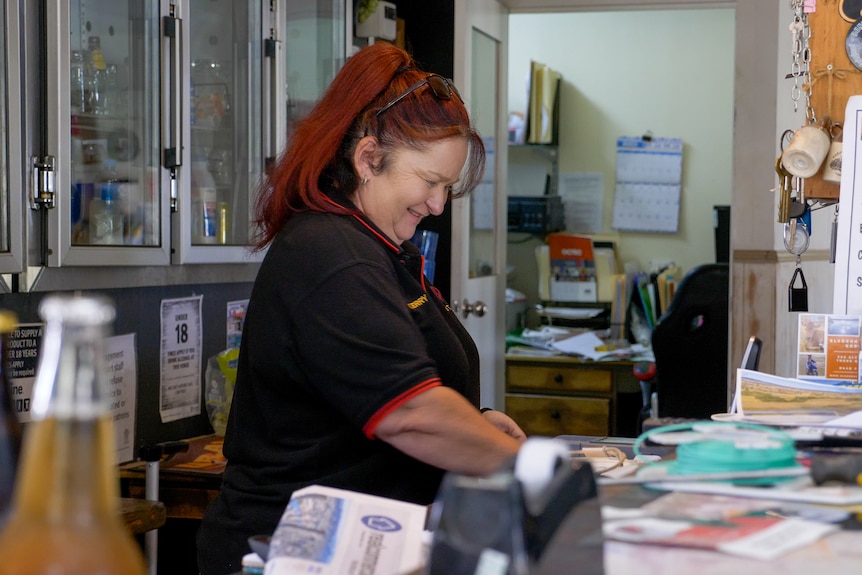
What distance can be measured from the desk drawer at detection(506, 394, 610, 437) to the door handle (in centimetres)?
95

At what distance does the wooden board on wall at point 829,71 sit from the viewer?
81.7 inches

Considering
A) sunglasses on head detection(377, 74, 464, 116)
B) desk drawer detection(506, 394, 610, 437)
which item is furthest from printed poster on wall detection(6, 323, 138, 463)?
desk drawer detection(506, 394, 610, 437)

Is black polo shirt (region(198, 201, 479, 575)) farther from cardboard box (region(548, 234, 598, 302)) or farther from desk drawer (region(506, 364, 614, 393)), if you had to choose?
cardboard box (region(548, 234, 598, 302))

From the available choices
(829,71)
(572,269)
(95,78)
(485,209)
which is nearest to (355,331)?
(829,71)

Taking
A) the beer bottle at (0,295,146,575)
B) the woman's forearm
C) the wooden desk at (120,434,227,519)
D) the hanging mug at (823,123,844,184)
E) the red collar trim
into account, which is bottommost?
the wooden desk at (120,434,227,519)

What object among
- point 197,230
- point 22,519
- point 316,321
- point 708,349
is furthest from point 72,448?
point 708,349

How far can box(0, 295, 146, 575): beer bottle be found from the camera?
0.50 m

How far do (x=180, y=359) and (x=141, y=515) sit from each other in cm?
72

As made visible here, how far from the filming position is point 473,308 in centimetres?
412

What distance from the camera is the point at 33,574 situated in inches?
20.5

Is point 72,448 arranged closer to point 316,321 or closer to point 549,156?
point 316,321

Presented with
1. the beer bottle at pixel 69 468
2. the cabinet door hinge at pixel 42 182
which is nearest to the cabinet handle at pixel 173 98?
the cabinet door hinge at pixel 42 182

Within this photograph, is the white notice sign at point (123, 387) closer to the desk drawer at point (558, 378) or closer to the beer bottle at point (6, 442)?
the beer bottle at point (6, 442)

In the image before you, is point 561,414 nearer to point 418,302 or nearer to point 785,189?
point 785,189
